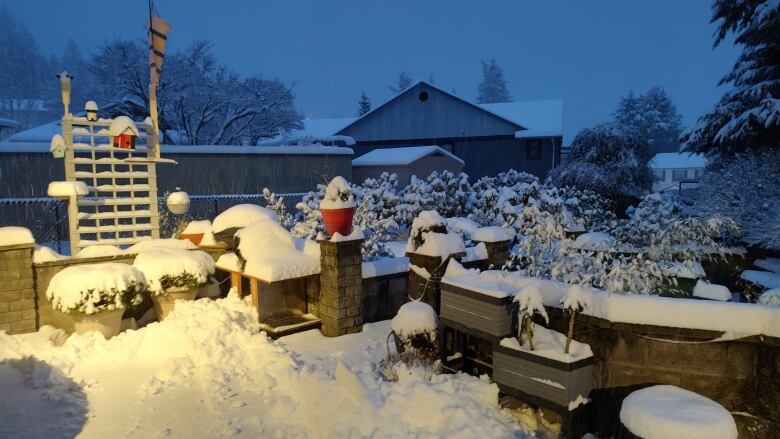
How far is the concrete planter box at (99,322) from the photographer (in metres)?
6.60

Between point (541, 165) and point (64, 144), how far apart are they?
63.7 ft

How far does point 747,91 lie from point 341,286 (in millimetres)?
10152

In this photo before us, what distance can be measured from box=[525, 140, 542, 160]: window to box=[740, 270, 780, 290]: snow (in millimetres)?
15560

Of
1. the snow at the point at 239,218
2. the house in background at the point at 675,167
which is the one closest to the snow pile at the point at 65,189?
the snow at the point at 239,218

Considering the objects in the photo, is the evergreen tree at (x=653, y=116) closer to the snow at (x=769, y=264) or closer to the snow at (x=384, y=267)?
the snow at (x=769, y=264)

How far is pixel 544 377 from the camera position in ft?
16.0

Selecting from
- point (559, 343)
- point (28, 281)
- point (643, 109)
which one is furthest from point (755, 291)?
point (643, 109)

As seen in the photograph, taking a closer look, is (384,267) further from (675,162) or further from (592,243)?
(675,162)

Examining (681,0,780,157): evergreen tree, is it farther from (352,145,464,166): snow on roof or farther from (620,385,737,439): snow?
(352,145,464,166): snow on roof

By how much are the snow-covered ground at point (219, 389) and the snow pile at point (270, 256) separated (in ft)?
2.49

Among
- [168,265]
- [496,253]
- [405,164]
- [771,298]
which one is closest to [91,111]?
[168,265]

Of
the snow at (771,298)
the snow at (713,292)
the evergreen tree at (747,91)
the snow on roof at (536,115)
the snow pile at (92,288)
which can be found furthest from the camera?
the snow on roof at (536,115)

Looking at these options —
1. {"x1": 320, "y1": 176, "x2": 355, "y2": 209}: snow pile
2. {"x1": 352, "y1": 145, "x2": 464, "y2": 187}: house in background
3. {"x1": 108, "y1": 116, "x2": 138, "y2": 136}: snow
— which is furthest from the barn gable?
{"x1": 320, "y1": 176, "x2": 355, "y2": 209}: snow pile

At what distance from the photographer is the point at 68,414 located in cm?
509
